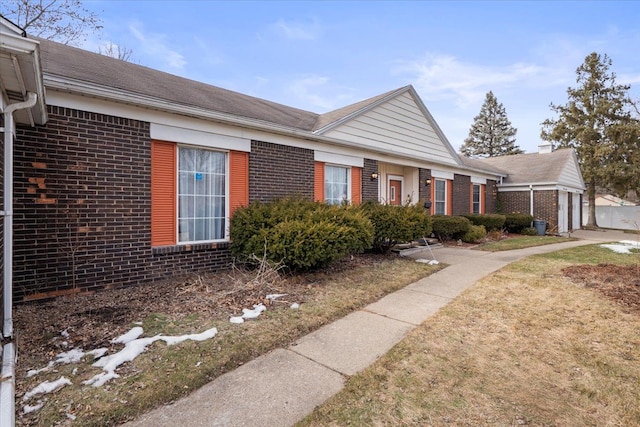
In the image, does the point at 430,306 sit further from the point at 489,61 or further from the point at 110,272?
the point at 489,61

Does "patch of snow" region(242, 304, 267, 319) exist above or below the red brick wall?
below

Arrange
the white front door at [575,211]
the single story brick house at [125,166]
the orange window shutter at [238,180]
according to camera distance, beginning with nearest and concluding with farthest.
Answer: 1. the single story brick house at [125,166]
2. the orange window shutter at [238,180]
3. the white front door at [575,211]

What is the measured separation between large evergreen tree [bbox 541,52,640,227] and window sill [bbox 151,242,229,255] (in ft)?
80.5

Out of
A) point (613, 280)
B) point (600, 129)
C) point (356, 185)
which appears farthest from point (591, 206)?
point (356, 185)

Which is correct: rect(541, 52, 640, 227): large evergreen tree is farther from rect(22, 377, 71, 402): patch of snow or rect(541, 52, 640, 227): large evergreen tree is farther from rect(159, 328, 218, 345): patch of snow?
rect(22, 377, 71, 402): patch of snow

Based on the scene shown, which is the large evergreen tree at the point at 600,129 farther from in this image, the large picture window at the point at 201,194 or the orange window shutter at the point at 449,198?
the large picture window at the point at 201,194

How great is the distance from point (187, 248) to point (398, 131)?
812 cm

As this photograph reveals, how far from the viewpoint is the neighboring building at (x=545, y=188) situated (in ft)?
52.2

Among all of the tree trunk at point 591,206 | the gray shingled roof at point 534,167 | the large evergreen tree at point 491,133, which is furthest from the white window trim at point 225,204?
the large evergreen tree at point 491,133

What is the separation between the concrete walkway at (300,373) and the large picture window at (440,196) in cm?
827

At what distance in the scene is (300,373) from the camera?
292cm

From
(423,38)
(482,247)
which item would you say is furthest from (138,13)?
(482,247)

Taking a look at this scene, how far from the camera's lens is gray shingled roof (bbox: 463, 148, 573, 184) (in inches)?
643

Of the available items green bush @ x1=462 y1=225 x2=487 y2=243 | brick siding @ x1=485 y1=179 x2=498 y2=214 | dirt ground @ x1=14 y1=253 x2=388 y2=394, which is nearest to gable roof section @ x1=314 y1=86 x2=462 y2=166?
green bush @ x1=462 y1=225 x2=487 y2=243
